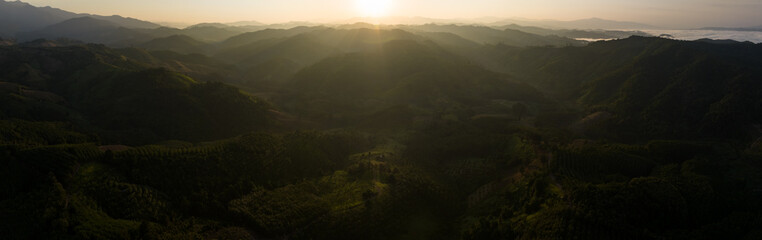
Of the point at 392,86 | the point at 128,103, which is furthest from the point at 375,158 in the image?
the point at 392,86

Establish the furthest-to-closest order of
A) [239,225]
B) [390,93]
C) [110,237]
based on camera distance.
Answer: [390,93] → [239,225] → [110,237]

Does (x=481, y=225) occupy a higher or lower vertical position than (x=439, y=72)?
lower

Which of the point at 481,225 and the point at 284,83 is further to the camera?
the point at 284,83

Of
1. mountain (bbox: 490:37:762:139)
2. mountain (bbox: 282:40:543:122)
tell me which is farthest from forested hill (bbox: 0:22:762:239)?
mountain (bbox: 282:40:543:122)

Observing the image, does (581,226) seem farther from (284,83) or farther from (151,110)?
(284,83)

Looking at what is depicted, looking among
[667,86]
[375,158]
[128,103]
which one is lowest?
[375,158]

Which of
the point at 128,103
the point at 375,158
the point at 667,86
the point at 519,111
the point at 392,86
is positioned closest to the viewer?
the point at 375,158

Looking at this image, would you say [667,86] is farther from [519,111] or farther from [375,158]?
[375,158]

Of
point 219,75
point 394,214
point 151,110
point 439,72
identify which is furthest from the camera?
point 219,75

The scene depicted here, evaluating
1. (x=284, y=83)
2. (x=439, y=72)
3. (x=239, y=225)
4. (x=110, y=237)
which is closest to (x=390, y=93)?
(x=439, y=72)

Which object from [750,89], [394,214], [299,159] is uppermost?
[750,89]

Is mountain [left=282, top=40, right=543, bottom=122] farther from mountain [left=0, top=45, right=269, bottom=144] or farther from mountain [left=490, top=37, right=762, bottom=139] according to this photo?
mountain [left=490, top=37, right=762, bottom=139]
